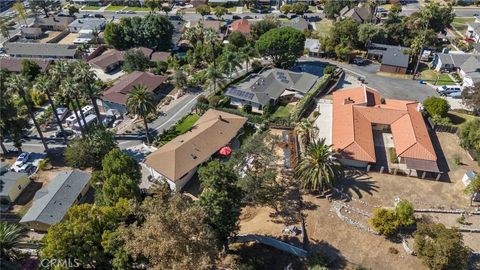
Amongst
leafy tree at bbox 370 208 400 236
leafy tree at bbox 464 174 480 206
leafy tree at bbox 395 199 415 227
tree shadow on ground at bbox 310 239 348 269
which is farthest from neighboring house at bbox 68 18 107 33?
leafy tree at bbox 464 174 480 206

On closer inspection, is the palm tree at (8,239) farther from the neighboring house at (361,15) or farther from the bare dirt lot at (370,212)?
the neighboring house at (361,15)

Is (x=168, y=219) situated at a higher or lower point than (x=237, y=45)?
higher

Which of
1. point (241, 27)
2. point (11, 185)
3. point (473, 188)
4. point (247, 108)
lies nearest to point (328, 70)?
point (247, 108)

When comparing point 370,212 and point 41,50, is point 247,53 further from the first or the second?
point 41,50

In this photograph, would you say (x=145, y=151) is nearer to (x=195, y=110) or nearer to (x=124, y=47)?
(x=195, y=110)

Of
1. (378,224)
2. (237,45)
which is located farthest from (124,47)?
(378,224)

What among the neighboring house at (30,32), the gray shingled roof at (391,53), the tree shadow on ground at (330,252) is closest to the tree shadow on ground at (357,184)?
the tree shadow on ground at (330,252)
